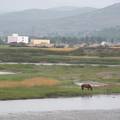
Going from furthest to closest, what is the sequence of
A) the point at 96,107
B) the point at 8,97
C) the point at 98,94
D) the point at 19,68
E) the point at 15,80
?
the point at 19,68
the point at 15,80
the point at 98,94
the point at 8,97
the point at 96,107

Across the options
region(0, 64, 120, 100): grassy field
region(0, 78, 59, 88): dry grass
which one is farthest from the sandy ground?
region(0, 78, 59, 88): dry grass

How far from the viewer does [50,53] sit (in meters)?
113

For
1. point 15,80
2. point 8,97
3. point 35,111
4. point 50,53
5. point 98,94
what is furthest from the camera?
point 50,53

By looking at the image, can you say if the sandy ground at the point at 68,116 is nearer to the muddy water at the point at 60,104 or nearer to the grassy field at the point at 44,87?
the muddy water at the point at 60,104

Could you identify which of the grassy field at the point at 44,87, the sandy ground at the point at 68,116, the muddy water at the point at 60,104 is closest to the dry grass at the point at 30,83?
the grassy field at the point at 44,87

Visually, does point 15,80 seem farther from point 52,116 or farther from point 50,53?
point 50,53

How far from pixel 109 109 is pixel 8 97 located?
8159 millimetres

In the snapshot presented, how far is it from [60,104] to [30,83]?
35.2 feet

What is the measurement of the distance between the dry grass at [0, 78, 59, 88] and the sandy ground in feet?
42.8

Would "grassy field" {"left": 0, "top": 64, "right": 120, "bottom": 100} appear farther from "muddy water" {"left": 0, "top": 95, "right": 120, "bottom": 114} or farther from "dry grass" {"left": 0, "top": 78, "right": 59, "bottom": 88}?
"muddy water" {"left": 0, "top": 95, "right": 120, "bottom": 114}

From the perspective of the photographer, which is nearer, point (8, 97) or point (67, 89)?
point (8, 97)

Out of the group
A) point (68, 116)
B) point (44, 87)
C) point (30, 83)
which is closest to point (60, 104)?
point (68, 116)

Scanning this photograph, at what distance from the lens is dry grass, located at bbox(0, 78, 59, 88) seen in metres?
43.7

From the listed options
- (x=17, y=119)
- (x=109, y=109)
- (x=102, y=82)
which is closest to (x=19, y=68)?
(x=102, y=82)
